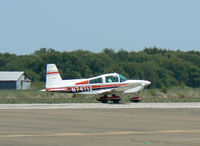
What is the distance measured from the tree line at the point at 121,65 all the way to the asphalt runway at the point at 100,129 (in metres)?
53.6

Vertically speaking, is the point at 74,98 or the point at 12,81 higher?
the point at 12,81

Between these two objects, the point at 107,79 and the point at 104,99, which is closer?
the point at 104,99

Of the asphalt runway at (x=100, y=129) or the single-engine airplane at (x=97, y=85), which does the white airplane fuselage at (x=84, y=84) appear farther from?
the asphalt runway at (x=100, y=129)

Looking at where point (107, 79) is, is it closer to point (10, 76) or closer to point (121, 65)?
point (10, 76)

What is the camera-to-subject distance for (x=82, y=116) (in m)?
21.2

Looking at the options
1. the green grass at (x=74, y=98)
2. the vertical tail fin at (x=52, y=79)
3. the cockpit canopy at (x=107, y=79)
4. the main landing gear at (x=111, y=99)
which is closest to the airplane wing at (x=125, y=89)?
the main landing gear at (x=111, y=99)

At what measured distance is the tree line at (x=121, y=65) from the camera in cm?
7881

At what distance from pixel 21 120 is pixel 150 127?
520cm

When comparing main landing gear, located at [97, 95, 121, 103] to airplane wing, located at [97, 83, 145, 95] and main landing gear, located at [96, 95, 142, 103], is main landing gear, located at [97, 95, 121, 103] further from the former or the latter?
airplane wing, located at [97, 83, 145, 95]

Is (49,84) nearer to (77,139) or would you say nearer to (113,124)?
(113,124)

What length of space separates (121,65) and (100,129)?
64463mm

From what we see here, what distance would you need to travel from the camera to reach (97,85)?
31.5m

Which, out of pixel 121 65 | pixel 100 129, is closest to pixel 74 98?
pixel 100 129

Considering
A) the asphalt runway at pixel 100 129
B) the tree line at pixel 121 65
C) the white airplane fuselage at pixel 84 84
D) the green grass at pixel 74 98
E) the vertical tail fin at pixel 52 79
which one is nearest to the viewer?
the asphalt runway at pixel 100 129
